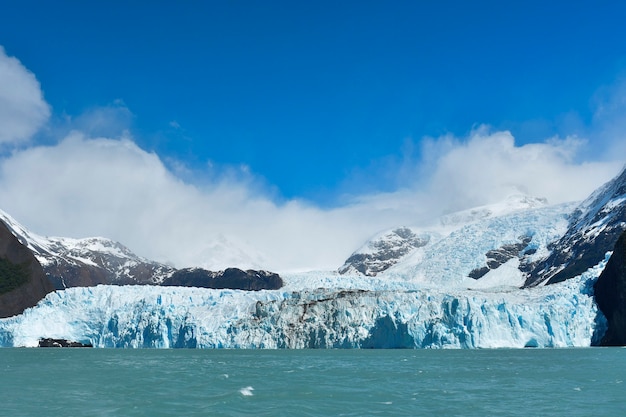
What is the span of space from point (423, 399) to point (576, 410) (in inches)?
189

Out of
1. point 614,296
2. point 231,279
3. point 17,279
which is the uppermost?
point 231,279

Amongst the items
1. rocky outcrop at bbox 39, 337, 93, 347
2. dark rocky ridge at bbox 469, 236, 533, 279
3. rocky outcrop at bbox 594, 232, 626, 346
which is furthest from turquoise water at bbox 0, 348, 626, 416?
dark rocky ridge at bbox 469, 236, 533, 279

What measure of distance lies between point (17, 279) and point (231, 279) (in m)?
70.3

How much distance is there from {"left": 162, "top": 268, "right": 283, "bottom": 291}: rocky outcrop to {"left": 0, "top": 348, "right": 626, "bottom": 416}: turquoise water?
105613mm

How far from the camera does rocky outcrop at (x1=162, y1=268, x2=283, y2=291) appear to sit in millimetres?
153250

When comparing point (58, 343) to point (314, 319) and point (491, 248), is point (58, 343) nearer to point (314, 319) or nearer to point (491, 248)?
point (314, 319)

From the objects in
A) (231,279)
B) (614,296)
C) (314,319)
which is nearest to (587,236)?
(614,296)

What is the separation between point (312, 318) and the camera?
63.2 meters

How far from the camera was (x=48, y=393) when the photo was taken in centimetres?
2319

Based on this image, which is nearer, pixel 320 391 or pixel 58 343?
pixel 320 391

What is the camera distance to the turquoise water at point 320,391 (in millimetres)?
18797

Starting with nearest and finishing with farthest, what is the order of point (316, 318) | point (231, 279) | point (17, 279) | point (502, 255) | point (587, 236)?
point (316, 318)
point (17, 279)
point (587, 236)
point (502, 255)
point (231, 279)

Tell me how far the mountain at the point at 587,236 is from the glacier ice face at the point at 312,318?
55.3m

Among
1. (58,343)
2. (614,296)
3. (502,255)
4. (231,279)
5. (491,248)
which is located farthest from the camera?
(231,279)
